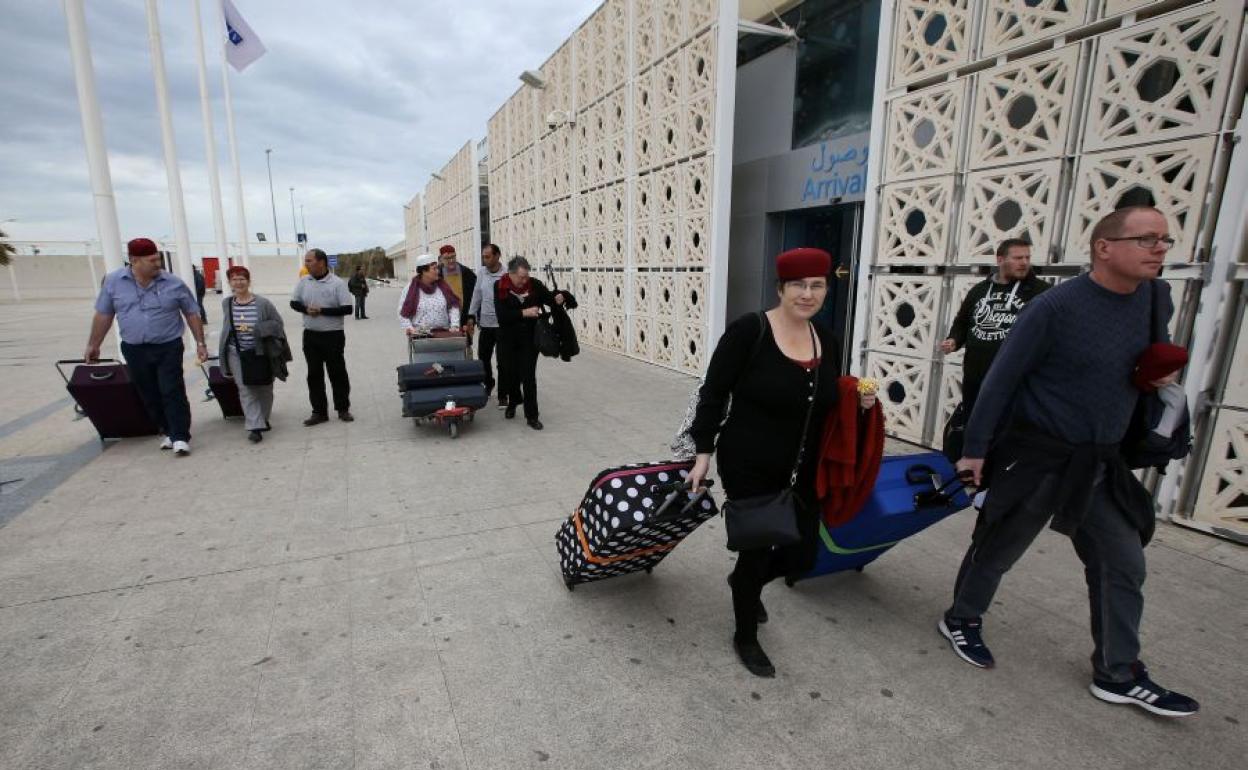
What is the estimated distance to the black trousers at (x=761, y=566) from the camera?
2.60 meters

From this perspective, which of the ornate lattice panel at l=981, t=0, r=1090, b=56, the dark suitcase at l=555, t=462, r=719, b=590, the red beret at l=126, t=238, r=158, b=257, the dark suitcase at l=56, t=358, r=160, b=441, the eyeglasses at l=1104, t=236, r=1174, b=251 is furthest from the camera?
the dark suitcase at l=56, t=358, r=160, b=441

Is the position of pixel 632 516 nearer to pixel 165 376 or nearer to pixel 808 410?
pixel 808 410

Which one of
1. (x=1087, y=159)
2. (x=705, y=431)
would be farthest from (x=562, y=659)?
(x=1087, y=159)

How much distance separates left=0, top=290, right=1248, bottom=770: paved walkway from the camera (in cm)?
225

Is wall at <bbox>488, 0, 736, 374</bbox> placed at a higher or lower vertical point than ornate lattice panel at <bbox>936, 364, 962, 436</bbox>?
higher

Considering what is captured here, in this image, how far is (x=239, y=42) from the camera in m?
14.9

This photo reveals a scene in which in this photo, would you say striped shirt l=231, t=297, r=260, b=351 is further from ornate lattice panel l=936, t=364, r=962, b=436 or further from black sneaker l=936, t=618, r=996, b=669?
ornate lattice panel l=936, t=364, r=962, b=436

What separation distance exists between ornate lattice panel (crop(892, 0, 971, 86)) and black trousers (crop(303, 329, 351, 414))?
625 centimetres

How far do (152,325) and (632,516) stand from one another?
17.0 feet

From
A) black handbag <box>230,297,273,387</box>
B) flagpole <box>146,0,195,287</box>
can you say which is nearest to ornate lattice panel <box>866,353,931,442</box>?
black handbag <box>230,297,273,387</box>

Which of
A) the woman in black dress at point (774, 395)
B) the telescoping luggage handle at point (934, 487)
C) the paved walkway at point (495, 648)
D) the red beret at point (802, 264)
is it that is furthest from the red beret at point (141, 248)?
the telescoping luggage handle at point (934, 487)

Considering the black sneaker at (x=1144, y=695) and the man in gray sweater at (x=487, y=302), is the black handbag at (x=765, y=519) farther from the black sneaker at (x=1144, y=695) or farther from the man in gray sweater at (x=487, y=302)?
the man in gray sweater at (x=487, y=302)

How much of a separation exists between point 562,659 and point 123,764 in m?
1.62

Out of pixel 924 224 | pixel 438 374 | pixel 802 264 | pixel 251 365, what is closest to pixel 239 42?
pixel 251 365
